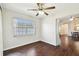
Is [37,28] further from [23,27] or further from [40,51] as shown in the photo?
[40,51]

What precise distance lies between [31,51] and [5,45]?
36 cm

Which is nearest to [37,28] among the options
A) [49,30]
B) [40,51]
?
[49,30]

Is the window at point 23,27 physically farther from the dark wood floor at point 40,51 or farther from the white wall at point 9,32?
the dark wood floor at point 40,51

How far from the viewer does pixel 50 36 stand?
110 cm

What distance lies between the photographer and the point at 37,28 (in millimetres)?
1087

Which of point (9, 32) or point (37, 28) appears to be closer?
A: point (9, 32)

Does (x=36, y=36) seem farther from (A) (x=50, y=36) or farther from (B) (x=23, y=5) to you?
(B) (x=23, y=5)

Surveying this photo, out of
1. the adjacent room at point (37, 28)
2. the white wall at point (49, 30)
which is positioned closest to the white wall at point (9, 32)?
the adjacent room at point (37, 28)

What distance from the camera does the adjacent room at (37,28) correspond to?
3.07 feet

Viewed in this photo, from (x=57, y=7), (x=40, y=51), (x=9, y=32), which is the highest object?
(x=57, y=7)

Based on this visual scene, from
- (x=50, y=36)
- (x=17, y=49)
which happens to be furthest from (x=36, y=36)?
(x=17, y=49)

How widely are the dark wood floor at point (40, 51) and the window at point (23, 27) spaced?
→ 199 mm

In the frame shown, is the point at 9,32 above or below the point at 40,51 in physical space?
above

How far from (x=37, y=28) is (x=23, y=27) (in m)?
0.21
